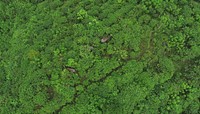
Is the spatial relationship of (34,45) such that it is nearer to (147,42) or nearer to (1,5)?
(1,5)

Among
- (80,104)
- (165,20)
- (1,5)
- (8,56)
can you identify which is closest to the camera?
(80,104)

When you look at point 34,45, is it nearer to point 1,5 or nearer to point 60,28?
point 60,28

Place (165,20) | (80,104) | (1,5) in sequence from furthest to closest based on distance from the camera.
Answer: (1,5) → (165,20) → (80,104)

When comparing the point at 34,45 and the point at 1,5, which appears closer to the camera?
the point at 34,45

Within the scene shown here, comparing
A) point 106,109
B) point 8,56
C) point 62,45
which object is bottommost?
point 106,109

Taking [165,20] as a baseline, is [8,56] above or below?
below

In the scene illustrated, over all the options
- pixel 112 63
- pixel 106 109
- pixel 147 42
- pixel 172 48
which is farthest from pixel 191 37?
pixel 106 109
